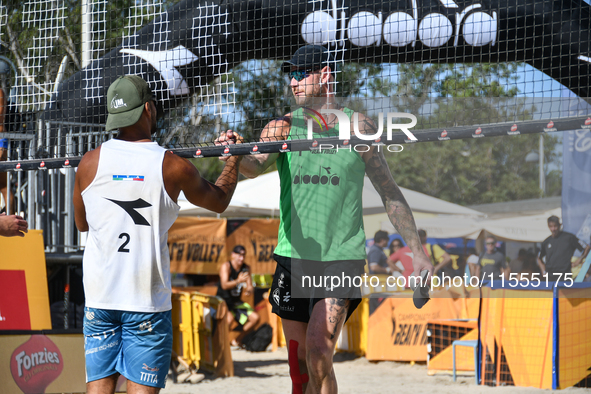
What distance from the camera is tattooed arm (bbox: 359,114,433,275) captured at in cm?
368

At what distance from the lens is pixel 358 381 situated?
7855mm

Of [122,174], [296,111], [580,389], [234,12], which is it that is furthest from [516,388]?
[122,174]

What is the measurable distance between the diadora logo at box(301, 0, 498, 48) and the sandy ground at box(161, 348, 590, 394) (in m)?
3.79

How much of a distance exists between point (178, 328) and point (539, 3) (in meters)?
5.77

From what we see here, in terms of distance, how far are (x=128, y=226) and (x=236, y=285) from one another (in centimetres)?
758

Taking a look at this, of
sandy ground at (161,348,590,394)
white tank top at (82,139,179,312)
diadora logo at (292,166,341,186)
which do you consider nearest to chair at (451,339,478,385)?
sandy ground at (161,348,590,394)

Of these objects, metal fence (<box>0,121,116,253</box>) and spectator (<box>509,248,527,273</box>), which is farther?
spectator (<box>509,248,527,273</box>)

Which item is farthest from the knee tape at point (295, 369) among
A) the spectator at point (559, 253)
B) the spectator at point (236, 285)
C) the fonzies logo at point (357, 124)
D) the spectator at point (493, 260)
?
the spectator at point (236, 285)

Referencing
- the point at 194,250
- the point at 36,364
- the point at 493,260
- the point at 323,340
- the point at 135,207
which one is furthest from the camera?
the point at 194,250

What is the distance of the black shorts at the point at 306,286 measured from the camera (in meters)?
3.61

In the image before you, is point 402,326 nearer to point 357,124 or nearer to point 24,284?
point 24,284

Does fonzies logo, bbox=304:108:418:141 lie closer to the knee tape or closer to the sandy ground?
the knee tape

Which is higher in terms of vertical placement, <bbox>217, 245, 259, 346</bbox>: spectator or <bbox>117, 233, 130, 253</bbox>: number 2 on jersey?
<bbox>117, 233, 130, 253</bbox>: number 2 on jersey

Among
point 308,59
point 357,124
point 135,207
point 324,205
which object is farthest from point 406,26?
point 135,207
